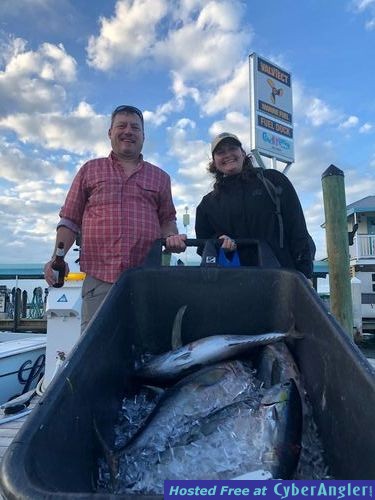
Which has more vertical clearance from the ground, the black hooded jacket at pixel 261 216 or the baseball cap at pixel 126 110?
the baseball cap at pixel 126 110

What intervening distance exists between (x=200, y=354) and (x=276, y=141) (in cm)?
777

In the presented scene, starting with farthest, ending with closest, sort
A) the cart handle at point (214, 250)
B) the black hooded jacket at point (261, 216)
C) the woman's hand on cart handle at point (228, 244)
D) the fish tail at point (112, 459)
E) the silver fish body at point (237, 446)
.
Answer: the black hooded jacket at point (261, 216) → the woman's hand on cart handle at point (228, 244) → the cart handle at point (214, 250) → the fish tail at point (112, 459) → the silver fish body at point (237, 446)

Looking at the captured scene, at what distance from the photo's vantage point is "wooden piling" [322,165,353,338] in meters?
4.70

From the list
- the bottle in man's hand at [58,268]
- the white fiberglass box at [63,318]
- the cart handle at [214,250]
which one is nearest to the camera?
the cart handle at [214,250]

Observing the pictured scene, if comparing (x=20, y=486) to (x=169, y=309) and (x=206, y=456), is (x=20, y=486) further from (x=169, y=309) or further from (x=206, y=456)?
(x=169, y=309)

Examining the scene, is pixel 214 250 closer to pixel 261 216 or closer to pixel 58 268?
pixel 261 216

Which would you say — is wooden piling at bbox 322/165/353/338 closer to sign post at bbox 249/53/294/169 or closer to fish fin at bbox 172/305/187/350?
fish fin at bbox 172/305/187/350

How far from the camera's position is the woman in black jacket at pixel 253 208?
272 centimetres

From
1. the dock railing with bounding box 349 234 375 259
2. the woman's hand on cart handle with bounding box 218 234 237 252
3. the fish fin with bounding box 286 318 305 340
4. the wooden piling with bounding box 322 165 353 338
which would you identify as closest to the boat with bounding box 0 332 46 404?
the wooden piling with bounding box 322 165 353 338

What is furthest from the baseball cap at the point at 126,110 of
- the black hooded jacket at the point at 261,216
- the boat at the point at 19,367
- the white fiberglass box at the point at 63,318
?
the boat at the point at 19,367

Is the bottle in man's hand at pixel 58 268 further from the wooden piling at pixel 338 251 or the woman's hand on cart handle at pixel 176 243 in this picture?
the wooden piling at pixel 338 251

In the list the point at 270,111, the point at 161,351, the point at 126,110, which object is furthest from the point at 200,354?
the point at 270,111

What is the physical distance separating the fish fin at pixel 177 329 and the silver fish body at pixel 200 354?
101 mm

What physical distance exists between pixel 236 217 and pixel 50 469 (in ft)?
6.64
